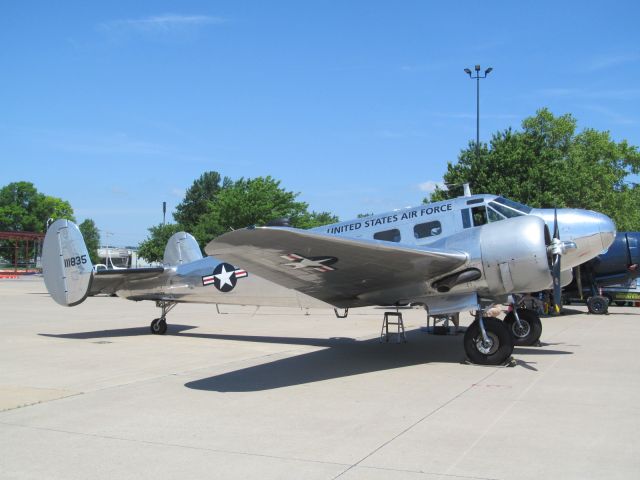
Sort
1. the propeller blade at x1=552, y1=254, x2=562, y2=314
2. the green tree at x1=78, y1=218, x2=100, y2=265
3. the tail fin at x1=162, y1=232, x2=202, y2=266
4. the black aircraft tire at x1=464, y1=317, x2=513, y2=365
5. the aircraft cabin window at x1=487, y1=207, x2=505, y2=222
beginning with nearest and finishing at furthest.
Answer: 1. the black aircraft tire at x1=464, y1=317, x2=513, y2=365
2. the propeller blade at x1=552, y1=254, x2=562, y2=314
3. the aircraft cabin window at x1=487, y1=207, x2=505, y2=222
4. the tail fin at x1=162, y1=232, x2=202, y2=266
5. the green tree at x1=78, y1=218, x2=100, y2=265

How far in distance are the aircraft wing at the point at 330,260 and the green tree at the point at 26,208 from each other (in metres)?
101

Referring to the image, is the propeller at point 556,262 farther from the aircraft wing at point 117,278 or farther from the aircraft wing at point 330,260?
the aircraft wing at point 117,278

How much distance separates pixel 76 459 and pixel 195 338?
9460 millimetres

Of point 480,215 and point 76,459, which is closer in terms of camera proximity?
point 76,459

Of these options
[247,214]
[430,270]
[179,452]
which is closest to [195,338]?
[430,270]

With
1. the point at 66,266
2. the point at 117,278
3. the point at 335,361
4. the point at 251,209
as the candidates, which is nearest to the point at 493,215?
the point at 335,361

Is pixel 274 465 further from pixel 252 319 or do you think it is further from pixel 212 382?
pixel 252 319

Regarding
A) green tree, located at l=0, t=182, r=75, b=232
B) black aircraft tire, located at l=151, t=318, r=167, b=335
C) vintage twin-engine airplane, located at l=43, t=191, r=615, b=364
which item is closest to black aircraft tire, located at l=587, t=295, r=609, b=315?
vintage twin-engine airplane, located at l=43, t=191, r=615, b=364

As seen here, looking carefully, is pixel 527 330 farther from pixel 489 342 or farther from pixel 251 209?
pixel 251 209

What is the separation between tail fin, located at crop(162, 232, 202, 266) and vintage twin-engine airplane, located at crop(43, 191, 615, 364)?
2.57m

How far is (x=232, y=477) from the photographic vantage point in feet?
15.6

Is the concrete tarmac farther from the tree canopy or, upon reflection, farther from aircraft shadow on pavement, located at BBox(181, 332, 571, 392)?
the tree canopy

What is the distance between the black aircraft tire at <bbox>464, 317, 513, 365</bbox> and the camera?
992 centimetres

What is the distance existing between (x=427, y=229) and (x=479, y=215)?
3.32 ft
